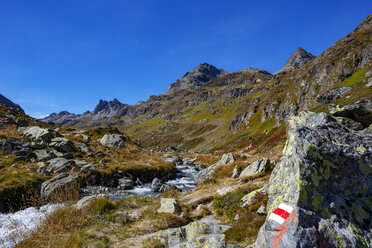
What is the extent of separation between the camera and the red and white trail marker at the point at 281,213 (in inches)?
184

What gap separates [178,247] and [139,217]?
5.26 m

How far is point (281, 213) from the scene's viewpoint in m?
4.80

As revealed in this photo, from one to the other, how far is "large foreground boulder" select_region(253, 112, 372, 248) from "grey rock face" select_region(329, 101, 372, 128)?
3.73 m

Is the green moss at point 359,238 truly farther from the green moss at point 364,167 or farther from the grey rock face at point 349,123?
the grey rock face at point 349,123

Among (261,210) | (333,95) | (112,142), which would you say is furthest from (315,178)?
(333,95)

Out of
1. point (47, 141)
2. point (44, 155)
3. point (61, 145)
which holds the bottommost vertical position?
point (44, 155)

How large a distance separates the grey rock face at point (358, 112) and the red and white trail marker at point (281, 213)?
7.28 metres

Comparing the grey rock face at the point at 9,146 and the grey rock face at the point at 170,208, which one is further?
the grey rock face at the point at 9,146

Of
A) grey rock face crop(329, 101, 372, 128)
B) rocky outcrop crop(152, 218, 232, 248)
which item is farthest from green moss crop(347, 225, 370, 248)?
grey rock face crop(329, 101, 372, 128)

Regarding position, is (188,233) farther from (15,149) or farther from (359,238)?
(15,149)

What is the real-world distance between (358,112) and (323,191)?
6615mm

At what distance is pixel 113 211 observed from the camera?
11672mm

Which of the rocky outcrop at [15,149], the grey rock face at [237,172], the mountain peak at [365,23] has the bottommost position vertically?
the grey rock face at [237,172]

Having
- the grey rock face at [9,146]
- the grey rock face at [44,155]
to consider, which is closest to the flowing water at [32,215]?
the grey rock face at [44,155]
